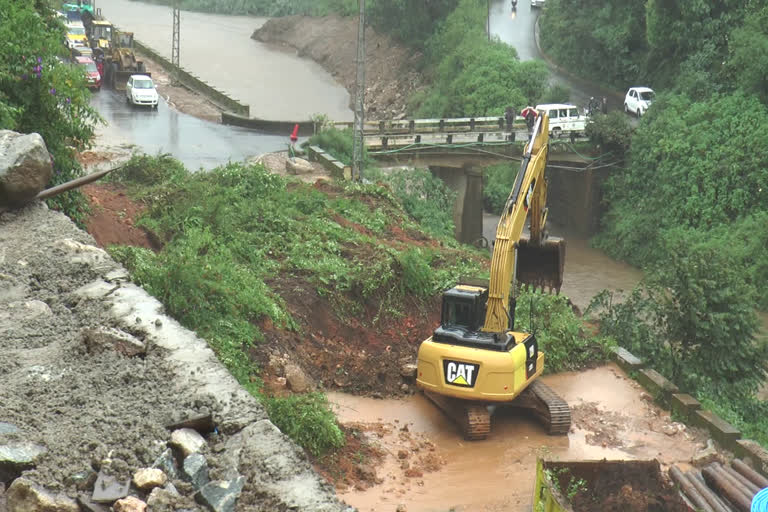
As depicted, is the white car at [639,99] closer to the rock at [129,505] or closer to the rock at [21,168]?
the rock at [21,168]

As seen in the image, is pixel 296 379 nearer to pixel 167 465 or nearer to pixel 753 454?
pixel 753 454

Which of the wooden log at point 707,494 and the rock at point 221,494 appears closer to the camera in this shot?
the rock at point 221,494

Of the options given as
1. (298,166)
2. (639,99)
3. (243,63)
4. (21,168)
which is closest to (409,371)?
(21,168)

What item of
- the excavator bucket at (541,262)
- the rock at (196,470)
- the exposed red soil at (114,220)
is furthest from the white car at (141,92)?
the rock at (196,470)

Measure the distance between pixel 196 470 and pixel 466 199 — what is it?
34.4 meters

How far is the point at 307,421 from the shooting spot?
1410cm

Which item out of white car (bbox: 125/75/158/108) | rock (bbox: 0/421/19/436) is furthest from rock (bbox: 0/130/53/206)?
white car (bbox: 125/75/158/108)

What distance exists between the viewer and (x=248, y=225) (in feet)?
73.5

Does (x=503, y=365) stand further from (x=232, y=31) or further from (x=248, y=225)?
(x=232, y=31)

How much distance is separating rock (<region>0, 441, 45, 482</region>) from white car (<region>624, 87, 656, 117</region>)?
143ft

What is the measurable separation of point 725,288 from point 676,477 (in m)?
9.17

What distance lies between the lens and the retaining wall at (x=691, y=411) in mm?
17248

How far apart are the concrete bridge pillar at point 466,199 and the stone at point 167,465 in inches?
1321

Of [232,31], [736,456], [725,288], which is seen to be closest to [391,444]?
[736,456]
